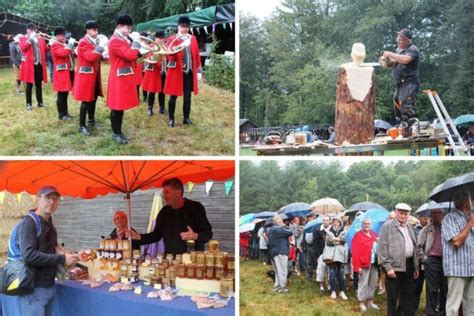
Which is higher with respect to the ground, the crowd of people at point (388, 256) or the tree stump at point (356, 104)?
the tree stump at point (356, 104)

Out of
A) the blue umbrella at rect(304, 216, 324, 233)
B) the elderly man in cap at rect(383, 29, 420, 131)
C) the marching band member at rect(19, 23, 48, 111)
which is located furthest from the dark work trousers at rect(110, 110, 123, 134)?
the elderly man in cap at rect(383, 29, 420, 131)

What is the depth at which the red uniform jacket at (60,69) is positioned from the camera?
8.38 feet

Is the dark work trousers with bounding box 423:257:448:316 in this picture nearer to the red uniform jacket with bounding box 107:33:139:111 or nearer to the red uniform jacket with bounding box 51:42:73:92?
the red uniform jacket with bounding box 107:33:139:111

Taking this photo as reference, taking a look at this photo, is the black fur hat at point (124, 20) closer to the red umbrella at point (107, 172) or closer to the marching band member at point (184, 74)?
the marching band member at point (184, 74)

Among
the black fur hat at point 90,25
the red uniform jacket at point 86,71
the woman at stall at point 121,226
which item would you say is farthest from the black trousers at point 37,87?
the woman at stall at point 121,226

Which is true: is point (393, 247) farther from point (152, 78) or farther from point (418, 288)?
point (152, 78)

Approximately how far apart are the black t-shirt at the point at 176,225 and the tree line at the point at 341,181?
0.26 metres

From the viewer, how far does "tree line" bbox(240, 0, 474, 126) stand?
257cm

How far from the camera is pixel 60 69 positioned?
2566 mm

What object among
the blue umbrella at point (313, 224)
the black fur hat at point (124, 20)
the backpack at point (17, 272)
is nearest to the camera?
the backpack at point (17, 272)

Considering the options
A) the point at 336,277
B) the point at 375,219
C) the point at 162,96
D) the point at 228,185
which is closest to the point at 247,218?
the point at 228,185

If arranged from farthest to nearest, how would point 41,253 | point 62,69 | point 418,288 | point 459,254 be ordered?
point 418,288 → point 62,69 → point 459,254 → point 41,253

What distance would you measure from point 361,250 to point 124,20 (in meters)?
1.70

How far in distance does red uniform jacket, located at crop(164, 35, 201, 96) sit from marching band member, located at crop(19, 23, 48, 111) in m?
0.62
